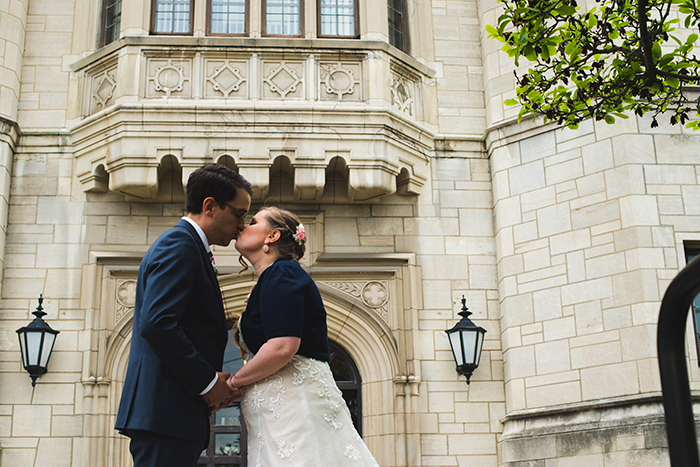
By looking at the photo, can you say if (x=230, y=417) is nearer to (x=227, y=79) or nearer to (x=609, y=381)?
(x=227, y=79)

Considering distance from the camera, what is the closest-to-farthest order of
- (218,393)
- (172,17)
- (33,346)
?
(218,393) → (33,346) → (172,17)

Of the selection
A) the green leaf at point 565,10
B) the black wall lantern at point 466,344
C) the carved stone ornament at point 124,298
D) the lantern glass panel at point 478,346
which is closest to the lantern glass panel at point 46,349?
the carved stone ornament at point 124,298

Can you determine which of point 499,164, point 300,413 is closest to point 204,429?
point 300,413

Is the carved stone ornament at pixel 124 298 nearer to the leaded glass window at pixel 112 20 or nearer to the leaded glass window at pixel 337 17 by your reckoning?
the leaded glass window at pixel 112 20

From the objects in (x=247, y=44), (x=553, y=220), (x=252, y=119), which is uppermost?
(x=247, y=44)

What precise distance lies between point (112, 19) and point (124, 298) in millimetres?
3196

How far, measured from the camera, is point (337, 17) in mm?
8164

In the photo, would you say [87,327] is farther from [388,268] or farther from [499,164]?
[499,164]

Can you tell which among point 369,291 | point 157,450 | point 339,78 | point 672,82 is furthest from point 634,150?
point 157,450

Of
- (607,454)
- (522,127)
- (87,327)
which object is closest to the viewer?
(607,454)

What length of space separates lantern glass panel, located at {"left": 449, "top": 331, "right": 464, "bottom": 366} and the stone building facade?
0.21 meters

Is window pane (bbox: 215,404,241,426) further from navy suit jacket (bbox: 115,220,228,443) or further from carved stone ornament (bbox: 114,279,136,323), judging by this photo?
navy suit jacket (bbox: 115,220,228,443)

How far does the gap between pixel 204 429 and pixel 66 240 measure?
16.9 feet

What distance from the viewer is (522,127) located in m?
7.71
